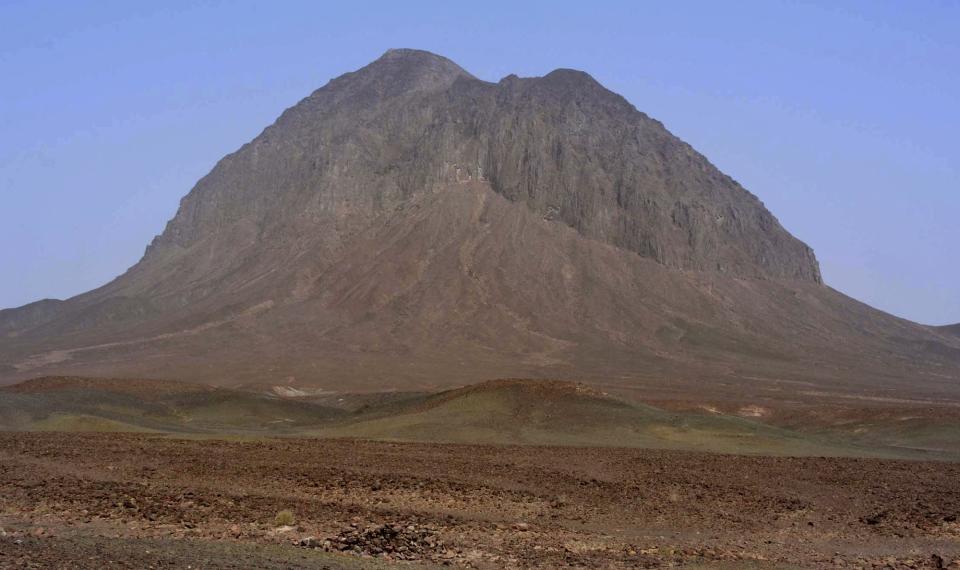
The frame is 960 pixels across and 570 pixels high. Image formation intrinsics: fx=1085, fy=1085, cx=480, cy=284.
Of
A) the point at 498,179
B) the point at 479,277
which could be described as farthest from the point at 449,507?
the point at 498,179

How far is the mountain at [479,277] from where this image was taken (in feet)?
425

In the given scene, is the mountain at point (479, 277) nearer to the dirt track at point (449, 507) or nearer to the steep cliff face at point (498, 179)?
the steep cliff face at point (498, 179)

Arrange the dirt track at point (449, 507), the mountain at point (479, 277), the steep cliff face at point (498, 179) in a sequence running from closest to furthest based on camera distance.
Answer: the dirt track at point (449, 507) → the mountain at point (479, 277) → the steep cliff face at point (498, 179)

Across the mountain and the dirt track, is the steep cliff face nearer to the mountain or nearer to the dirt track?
the mountain

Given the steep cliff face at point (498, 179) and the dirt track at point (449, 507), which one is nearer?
the dirt track at point (449, 507)

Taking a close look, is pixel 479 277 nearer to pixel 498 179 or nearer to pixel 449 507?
pixel 498 179

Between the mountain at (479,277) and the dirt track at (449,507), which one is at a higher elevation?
the mountain at (479,277)

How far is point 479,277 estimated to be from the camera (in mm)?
153625

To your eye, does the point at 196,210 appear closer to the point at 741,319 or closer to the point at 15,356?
the point at 15,356

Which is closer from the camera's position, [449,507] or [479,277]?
[449,507]

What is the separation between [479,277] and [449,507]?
127 metres

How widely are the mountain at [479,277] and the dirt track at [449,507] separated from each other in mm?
73725

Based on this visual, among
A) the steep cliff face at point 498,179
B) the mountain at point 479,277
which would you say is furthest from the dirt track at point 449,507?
the steep cliff face at point 498,179

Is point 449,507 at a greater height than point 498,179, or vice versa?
point 498,179
